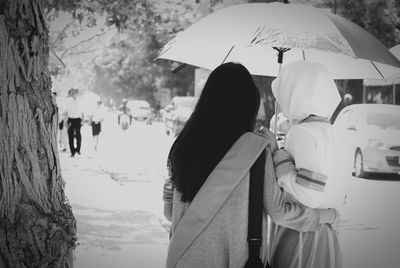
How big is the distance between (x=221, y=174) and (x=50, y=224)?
4.51ft

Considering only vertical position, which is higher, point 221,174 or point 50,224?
point 221,174

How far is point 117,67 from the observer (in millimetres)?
63031

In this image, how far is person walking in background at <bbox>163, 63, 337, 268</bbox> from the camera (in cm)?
226

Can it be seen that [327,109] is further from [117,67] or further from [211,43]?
[117,67]

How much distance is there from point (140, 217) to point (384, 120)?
25.5 feet

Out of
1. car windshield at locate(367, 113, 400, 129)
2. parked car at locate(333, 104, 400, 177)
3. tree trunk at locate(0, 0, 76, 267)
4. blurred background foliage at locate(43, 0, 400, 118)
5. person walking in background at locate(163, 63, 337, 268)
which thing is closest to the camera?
person walking in background at locate(163, 63, 337, 268)

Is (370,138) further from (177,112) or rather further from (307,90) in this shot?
(177,112)

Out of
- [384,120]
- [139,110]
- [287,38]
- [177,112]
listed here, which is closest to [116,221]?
[287,38]

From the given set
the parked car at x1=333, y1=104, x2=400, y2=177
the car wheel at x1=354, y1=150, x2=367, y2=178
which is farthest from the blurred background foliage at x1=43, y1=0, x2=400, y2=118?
the car wheel at x1=354, y1=150, x2=367, y2=178

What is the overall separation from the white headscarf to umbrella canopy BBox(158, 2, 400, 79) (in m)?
0.78

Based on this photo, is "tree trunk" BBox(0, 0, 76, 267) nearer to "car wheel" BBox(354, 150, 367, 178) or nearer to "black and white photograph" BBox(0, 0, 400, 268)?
"black and white photograph" BBox(0, 0, 400, 268)

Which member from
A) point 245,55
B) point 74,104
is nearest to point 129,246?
point 245,55

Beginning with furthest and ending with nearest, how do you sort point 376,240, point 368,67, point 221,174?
point 376,240
point 368,67
point 221,174

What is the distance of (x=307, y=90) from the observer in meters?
2.63
